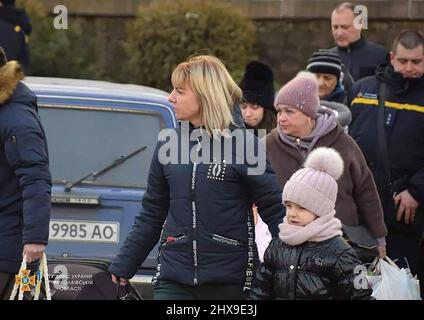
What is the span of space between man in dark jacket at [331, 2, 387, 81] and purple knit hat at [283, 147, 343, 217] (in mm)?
4217

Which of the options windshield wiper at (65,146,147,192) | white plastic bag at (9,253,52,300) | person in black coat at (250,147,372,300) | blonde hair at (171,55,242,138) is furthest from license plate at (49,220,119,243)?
person in black coat at (250,147,372,300)

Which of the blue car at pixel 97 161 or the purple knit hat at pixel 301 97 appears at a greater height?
the purple knit hat at pixel 301 97

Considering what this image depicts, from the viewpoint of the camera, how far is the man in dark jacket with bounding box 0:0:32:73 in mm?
10898

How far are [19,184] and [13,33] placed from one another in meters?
4.71

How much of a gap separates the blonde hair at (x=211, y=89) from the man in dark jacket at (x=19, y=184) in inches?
30.9

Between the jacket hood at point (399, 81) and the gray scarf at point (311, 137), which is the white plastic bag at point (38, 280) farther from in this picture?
the jacket hood at point (399, 81)

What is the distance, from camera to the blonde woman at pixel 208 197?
617 cm

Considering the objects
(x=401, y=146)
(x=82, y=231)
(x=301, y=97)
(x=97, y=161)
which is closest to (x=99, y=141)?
(x=97, y=161)

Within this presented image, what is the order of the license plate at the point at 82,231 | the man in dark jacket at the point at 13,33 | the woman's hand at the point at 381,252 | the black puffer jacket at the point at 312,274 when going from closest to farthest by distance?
the black puffer jacket at the point at 312,274 < the woman's hand at the point at 381,252 < the license plate at the point at 82,231 < the man in dark jacket at the point at 13,33

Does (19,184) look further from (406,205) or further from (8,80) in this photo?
(406,205)

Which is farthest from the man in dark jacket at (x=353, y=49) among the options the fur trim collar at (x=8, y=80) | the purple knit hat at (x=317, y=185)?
the fur trim collar at (x=8, y=80)

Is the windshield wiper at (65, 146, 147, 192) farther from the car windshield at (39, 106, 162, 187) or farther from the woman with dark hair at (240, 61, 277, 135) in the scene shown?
the woman with dark hair at (240, 61, 277, 135)

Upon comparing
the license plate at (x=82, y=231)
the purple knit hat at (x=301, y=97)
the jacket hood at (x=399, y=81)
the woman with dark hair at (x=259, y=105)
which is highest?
the purple knit hat at (x=301, y=97)

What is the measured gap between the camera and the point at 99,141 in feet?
28.7
